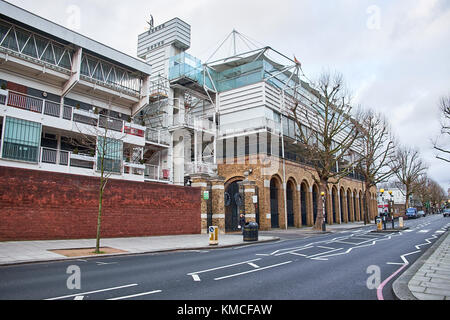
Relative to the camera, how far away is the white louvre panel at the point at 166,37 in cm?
3047

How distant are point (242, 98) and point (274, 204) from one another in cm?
1030

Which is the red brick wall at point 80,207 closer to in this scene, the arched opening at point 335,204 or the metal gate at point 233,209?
the metal gate at point 233,209

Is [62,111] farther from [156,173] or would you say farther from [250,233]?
[250,233]

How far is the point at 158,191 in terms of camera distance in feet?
66.2

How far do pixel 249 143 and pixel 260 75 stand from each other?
636 centimetres

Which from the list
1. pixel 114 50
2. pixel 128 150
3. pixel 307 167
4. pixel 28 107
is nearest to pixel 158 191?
pixel 128 150

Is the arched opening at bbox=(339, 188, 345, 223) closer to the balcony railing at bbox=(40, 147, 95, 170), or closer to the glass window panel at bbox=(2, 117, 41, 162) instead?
the balcony railing at bbox=(40, 147, 95, 170)

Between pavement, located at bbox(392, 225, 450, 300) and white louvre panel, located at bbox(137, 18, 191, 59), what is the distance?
90.2 ft

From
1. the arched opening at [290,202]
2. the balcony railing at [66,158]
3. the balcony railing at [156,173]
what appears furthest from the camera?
the arched opening at [290,202]

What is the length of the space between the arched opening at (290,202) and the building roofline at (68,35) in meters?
17.5

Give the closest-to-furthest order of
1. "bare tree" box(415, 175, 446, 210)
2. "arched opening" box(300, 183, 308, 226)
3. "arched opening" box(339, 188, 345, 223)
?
"arched opening" box(300, 183, 308, 226) < "arched opening" box(339, 188, 345, 223) < "bare tree" box(415, 175, 446, 210)

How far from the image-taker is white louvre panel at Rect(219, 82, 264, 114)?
2955 centimetres

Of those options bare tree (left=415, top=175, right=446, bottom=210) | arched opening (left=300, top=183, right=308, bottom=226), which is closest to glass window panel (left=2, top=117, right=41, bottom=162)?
arched opening (left=300, top=183, right=308, bottom=226)

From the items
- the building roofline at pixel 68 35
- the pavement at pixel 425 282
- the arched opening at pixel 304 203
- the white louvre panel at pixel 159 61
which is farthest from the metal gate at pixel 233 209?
the pavement at pixel 425 282
